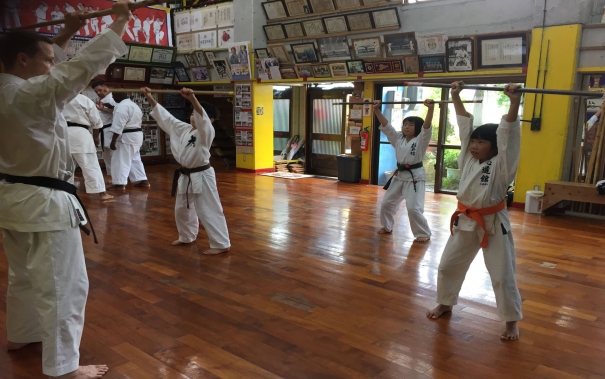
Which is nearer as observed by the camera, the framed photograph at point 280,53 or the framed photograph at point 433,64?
the framed photograph at point 433,64

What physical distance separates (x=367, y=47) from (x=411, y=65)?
803mm

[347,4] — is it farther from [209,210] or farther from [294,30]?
[209,210]

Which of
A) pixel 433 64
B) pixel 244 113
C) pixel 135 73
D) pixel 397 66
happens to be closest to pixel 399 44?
pixel 397 66

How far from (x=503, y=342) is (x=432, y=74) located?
5.09 m

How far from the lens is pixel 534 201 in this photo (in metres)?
5.97

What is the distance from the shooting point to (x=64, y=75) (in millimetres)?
1740

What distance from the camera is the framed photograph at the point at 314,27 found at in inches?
307

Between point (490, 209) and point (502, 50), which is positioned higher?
point (502, 50)

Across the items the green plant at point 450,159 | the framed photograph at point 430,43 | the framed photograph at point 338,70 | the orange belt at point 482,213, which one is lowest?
the green plant at point 450,159

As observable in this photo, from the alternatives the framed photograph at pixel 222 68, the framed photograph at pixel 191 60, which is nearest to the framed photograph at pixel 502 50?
the framed photograph at pixel 222 68

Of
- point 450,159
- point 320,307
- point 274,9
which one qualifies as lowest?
point 320,307

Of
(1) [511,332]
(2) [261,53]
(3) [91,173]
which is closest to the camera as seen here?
(1) [511,332]

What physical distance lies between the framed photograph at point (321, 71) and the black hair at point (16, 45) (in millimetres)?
6540

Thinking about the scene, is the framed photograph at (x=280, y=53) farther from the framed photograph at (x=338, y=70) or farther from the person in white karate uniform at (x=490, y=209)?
the person in white karate uniform at (x=490, y=209)
